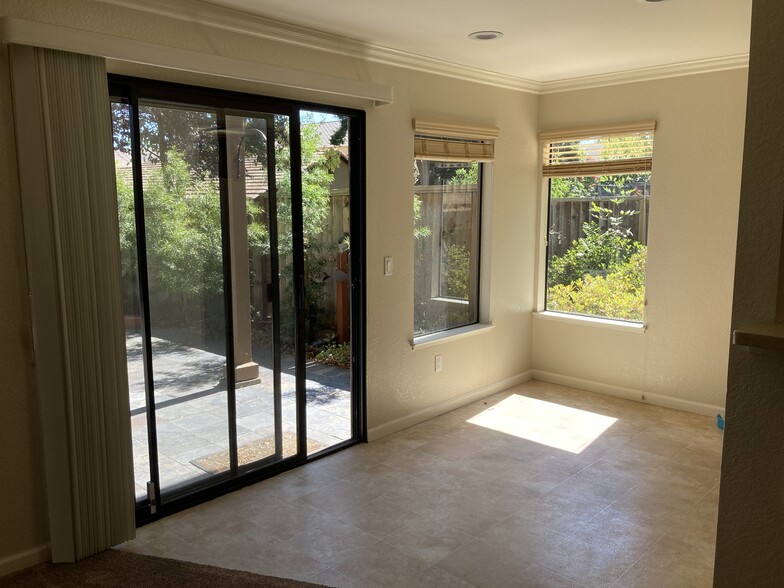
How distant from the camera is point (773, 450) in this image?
1490 mm

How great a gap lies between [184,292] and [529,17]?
7.22 feet

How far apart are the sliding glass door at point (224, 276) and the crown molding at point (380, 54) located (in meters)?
0.33

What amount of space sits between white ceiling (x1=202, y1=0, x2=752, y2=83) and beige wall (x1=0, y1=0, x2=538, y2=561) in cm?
22

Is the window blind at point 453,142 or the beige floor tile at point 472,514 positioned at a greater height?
the window blind at point 453,142

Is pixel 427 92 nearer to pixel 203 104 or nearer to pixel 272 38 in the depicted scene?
Answer: pixel 272 38

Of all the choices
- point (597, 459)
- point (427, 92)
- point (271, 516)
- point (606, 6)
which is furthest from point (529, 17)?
point (271, 516)

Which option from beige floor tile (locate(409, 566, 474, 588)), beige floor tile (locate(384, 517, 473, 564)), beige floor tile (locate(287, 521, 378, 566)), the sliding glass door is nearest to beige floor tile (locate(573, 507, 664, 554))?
beige floor tile (locate(384, 517, 473, 564))

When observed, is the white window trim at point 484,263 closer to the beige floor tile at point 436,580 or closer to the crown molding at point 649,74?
the crown molding at point 649,74

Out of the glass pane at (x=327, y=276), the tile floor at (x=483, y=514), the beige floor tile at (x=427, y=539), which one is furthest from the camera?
the glass pane at (x=327, y=276)

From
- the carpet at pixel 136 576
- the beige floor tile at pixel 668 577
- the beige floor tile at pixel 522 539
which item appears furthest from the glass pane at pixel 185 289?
the beige floor tile at pixel 668 577

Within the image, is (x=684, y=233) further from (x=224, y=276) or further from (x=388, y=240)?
(x=224, y=276)

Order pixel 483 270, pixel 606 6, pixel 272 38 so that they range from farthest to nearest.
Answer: pixel 483 270
pixel 272 38
pixel 606 6

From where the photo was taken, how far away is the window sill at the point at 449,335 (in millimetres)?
4395

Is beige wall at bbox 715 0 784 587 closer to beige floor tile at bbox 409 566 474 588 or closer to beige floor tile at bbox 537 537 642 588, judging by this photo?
beige floor tile at bbox 537 537 642 588
